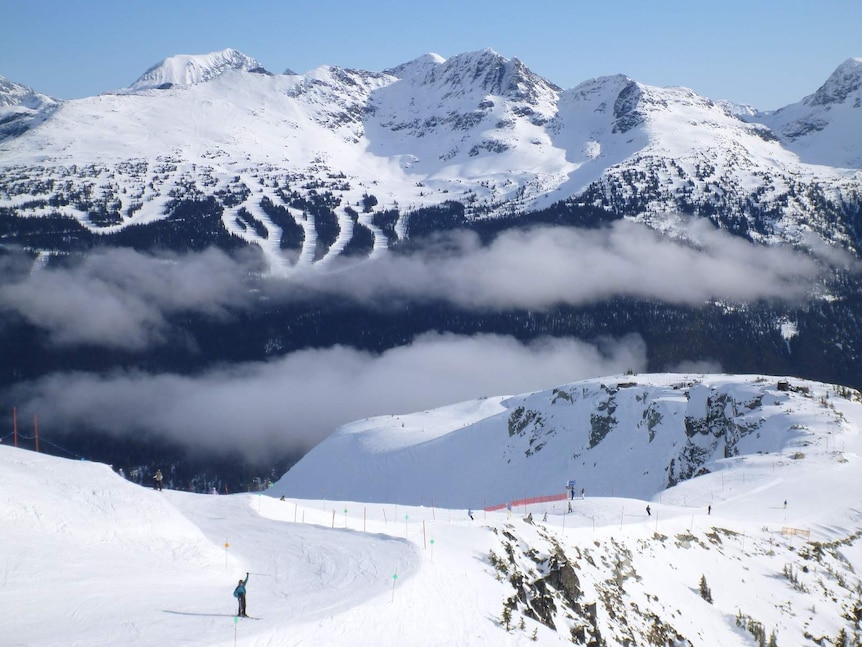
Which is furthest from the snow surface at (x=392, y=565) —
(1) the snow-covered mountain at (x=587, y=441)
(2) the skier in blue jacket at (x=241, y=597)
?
(1) the snow-covered mountain at (x=587, y=441)

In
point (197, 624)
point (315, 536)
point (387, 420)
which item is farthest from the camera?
point (387, 420)

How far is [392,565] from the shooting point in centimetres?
2698

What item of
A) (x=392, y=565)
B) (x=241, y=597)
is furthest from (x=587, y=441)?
(x=241, y=597)

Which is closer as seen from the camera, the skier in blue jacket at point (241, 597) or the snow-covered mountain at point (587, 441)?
the skier in blue jacket at point (241, 597)

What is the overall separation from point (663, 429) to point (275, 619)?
5968cm

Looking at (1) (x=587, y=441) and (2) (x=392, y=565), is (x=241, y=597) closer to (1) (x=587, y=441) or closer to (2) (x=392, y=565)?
(2) (x=392, y=565)

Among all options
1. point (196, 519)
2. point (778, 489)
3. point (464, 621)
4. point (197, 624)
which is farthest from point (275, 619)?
point (778, 489)

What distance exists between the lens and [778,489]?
48656 millimetres

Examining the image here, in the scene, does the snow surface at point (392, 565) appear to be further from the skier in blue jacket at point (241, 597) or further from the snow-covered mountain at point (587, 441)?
the snow-covered mountain at point (587, 441)

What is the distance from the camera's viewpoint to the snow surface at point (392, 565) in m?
21.4

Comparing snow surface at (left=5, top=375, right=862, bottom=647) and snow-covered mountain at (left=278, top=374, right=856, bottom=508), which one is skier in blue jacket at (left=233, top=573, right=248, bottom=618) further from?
snow-covered mountain at (left=278, top=374, right=856, bottom=508)

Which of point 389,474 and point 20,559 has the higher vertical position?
point 20,559

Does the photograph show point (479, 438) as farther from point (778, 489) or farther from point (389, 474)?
point (778, 489)

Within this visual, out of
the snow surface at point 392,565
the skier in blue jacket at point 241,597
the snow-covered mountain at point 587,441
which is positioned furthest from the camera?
the snow-covered mountain at point 587,441
